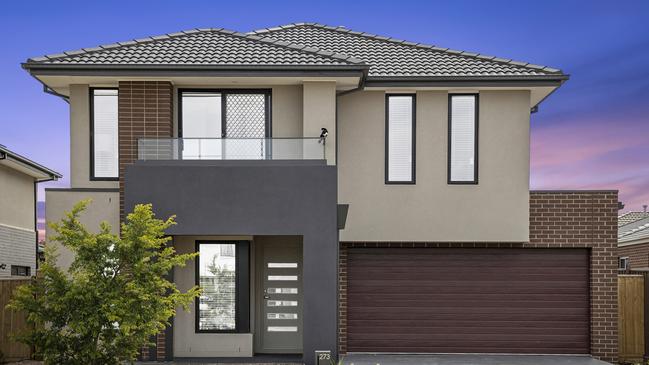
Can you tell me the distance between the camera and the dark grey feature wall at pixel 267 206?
1413 cm

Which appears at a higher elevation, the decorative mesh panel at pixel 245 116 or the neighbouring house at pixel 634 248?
the decorative mesh panel at pixel 245 116

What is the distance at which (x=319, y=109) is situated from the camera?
15.5m

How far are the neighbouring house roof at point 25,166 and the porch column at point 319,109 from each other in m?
10.3

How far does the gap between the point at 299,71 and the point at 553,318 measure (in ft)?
26.5

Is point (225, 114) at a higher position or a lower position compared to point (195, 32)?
lower

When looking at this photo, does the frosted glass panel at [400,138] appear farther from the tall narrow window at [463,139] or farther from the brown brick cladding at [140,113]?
the brown brick cladding at [140,113]

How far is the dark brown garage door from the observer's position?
16.5 m

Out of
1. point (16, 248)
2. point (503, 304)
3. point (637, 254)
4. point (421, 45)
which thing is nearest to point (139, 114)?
point (421, 45)

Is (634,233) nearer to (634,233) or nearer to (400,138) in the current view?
(634,233)

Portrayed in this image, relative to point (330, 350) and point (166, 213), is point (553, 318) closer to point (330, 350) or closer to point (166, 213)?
point (330, 350)

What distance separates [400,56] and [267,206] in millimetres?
5752

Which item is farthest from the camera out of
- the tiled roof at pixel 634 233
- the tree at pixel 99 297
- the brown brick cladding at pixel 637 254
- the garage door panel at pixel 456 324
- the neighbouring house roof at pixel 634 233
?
the tiled roof at pixel 634 233

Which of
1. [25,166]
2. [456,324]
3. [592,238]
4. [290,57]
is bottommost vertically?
[456,324]

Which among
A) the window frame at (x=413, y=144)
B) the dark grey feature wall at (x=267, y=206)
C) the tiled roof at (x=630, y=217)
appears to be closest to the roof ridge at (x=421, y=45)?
the window frame at (x=413, y=144)
